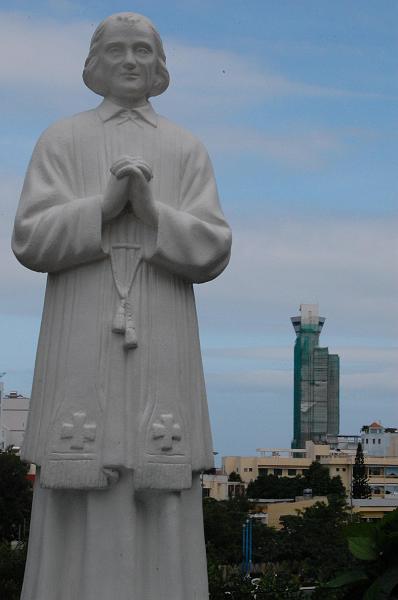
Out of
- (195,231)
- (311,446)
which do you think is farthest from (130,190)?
(311,446)

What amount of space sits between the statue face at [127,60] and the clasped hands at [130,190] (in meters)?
0.76

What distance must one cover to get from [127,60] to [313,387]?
16706 cm

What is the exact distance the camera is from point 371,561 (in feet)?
37.6

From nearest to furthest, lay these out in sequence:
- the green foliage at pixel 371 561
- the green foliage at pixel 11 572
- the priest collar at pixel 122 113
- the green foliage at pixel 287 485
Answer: the priest collar at pixel 122 113, the green foliage at pixel 371 561, the green foliage at pixel 11 572, the green foliage at pixel 287 485

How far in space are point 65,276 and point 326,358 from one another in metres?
169

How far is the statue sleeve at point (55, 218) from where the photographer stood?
7.70 meters

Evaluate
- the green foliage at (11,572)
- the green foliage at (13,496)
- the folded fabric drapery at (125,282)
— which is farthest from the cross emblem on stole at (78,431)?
the green foliage at (13,496)

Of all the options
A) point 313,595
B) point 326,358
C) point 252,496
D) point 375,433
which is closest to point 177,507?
point 313,595

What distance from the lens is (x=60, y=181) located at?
8023 millimetres

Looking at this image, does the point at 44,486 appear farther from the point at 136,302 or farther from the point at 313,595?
the point at 313,595

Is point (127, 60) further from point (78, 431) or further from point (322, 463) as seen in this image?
point (322, 463)

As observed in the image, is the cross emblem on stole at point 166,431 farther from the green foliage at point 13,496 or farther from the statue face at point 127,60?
the green foliage at point 13,496

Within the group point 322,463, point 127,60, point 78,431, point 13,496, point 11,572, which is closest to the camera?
point 78,431

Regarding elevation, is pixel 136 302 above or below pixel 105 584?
above
